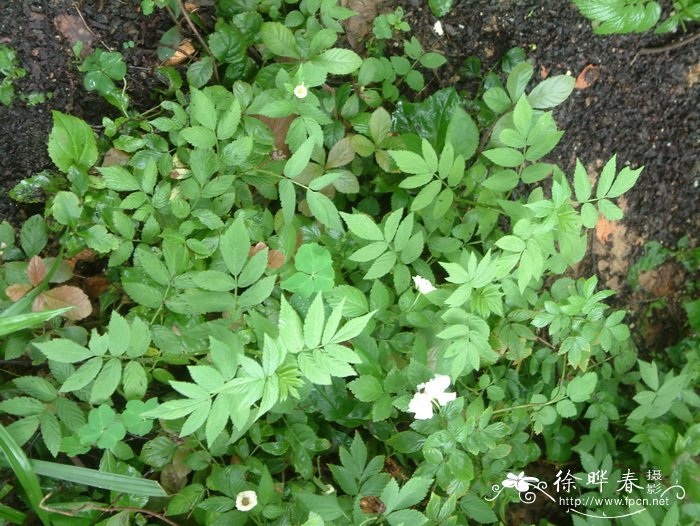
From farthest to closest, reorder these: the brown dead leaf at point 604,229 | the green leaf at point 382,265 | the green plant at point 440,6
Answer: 1. the brown dead leaf at point 604,229
2. the green plant at point 440,6
3. the green leaf at point 382,265

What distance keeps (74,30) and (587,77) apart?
1897 mm

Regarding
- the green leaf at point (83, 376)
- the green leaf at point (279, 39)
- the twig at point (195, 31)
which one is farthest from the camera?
the twig at point (195, 31)

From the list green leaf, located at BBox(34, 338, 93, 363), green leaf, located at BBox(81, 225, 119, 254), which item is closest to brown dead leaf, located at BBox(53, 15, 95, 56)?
green leaf, located at BBox(81, 225, 119, 254)

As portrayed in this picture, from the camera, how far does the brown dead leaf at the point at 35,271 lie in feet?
5.49

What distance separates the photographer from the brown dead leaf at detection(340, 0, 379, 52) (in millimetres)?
2283

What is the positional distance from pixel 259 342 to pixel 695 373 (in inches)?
70.4

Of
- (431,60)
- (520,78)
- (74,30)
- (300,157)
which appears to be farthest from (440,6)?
(74,30)

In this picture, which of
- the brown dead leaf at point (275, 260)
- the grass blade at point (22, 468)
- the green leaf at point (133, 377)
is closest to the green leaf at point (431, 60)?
the brown dead leaf at point (275, 260)

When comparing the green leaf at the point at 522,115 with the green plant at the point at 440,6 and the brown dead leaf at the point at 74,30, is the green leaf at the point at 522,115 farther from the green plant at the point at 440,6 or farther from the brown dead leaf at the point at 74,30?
the brown dead leaf at the point at 74,30

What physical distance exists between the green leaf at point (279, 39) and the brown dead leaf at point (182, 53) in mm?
400

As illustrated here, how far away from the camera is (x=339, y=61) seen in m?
1.83

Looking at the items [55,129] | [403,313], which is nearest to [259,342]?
[403,313]

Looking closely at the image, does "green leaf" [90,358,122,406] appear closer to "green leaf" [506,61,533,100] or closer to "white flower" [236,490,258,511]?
"white flower" [236,490,258,511]

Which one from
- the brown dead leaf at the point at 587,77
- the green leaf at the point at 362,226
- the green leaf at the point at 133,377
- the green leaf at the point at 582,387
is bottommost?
the green leaf at the point at 582,387
